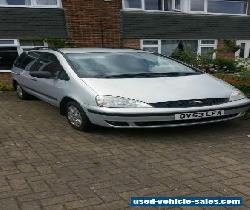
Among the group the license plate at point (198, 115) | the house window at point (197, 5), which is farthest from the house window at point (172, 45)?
the license plate at point (198, 115)

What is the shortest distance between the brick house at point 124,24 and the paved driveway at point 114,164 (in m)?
7.39

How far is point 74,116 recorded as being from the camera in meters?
A: 5.60

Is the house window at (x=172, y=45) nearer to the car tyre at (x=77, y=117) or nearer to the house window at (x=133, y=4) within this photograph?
the house window at (x=133, y=4)

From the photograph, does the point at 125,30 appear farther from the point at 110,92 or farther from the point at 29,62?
the point at 110,92

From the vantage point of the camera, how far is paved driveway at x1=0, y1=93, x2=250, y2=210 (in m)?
3.35

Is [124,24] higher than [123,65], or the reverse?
[124,24]

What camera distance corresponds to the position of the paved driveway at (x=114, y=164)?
3348mm

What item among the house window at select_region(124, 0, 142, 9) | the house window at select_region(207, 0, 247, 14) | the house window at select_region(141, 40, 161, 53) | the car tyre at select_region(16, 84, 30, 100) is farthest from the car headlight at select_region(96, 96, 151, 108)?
the house window at select_region(207, 0, 247, 14)

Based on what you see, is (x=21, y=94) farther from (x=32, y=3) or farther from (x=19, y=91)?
(x=32, y=3)

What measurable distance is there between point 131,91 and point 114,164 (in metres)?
1.31

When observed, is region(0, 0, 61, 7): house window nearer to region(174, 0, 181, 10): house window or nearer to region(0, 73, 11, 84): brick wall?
region(0, 73, 11, 84): brick wall

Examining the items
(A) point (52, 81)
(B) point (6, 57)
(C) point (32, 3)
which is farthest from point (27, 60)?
(C) point (32, 3)

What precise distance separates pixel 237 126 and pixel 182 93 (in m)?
1.44

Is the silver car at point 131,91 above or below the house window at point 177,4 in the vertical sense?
below
